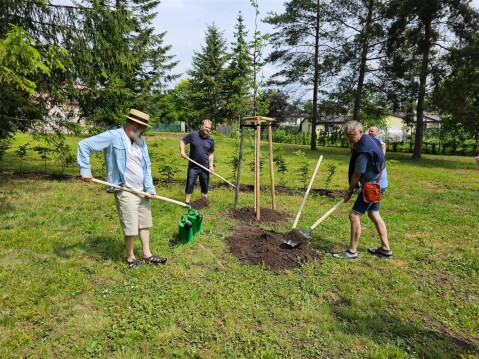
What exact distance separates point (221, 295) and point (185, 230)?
156 centimetres

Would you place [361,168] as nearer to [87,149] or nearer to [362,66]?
[87,149]

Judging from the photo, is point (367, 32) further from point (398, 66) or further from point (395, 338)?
point (395, 338)

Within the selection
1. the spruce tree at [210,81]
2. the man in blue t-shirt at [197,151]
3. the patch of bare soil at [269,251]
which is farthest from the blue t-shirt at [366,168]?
the spruce tree at [210,81]

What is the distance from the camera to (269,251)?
4547 mm

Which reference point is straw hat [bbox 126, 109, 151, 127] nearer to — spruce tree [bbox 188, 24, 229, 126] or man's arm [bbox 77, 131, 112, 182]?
man's arm [bbox 77, 131, 112, 182]

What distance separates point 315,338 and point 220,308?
1.01 metres

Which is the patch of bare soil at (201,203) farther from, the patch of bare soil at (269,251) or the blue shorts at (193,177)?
the patch of bare soil at (269,251)

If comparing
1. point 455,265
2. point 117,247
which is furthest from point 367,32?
point 117,247

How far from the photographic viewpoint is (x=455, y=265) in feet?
15.1

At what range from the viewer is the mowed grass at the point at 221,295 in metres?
2.83

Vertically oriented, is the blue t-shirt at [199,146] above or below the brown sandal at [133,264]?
above

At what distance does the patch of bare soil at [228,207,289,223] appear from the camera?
635 cm

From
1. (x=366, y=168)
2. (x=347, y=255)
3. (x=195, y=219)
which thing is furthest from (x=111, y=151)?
(x=347, y=255)

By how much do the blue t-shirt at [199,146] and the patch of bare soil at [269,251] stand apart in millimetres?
2266
